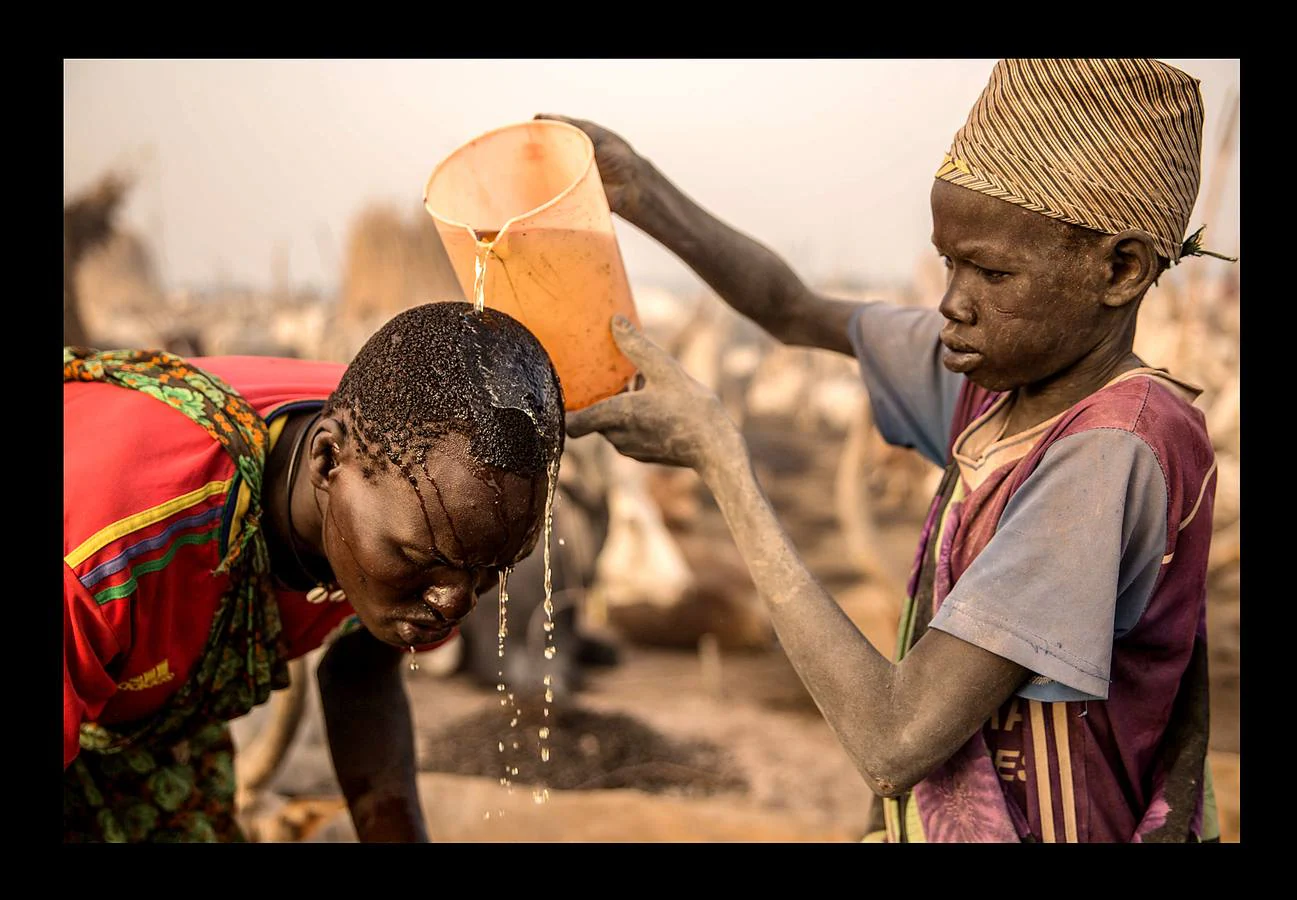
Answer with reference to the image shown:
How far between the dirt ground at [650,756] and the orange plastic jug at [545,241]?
5.50 ft

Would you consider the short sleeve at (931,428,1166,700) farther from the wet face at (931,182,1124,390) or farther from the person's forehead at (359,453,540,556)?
the person's forehead at (359,453,540,556)

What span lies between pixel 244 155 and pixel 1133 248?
743 cm

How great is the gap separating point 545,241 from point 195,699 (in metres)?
1.08

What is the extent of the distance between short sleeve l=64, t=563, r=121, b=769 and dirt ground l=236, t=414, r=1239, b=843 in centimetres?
141

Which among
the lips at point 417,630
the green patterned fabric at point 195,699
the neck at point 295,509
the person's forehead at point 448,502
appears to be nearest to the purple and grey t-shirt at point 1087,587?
the person's forehead at point 448,502

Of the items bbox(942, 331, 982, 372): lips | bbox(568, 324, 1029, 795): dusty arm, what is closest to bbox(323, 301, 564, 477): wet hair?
bbox(568, 324, 1029, 795): dusty arm

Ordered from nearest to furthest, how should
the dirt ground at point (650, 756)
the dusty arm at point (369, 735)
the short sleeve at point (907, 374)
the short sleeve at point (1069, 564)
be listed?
the short sleeve at point (1069, 564) → the short sleeve at point (907, 374) → the dusty arm at point (369, 735) → the dirt ground at point (650, 756)

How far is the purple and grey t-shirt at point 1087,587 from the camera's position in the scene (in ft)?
5.43

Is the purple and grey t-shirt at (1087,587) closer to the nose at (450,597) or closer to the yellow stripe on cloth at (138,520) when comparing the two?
the nose at (450,597)

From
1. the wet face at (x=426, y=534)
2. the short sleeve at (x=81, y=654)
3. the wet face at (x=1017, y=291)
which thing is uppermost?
the wet face at (x=1017, y=291)

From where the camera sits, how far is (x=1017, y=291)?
5.79ft

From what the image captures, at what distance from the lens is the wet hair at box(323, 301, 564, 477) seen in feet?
5.71

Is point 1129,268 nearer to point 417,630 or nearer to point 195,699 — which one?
point 417,630

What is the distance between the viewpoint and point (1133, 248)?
174cm
